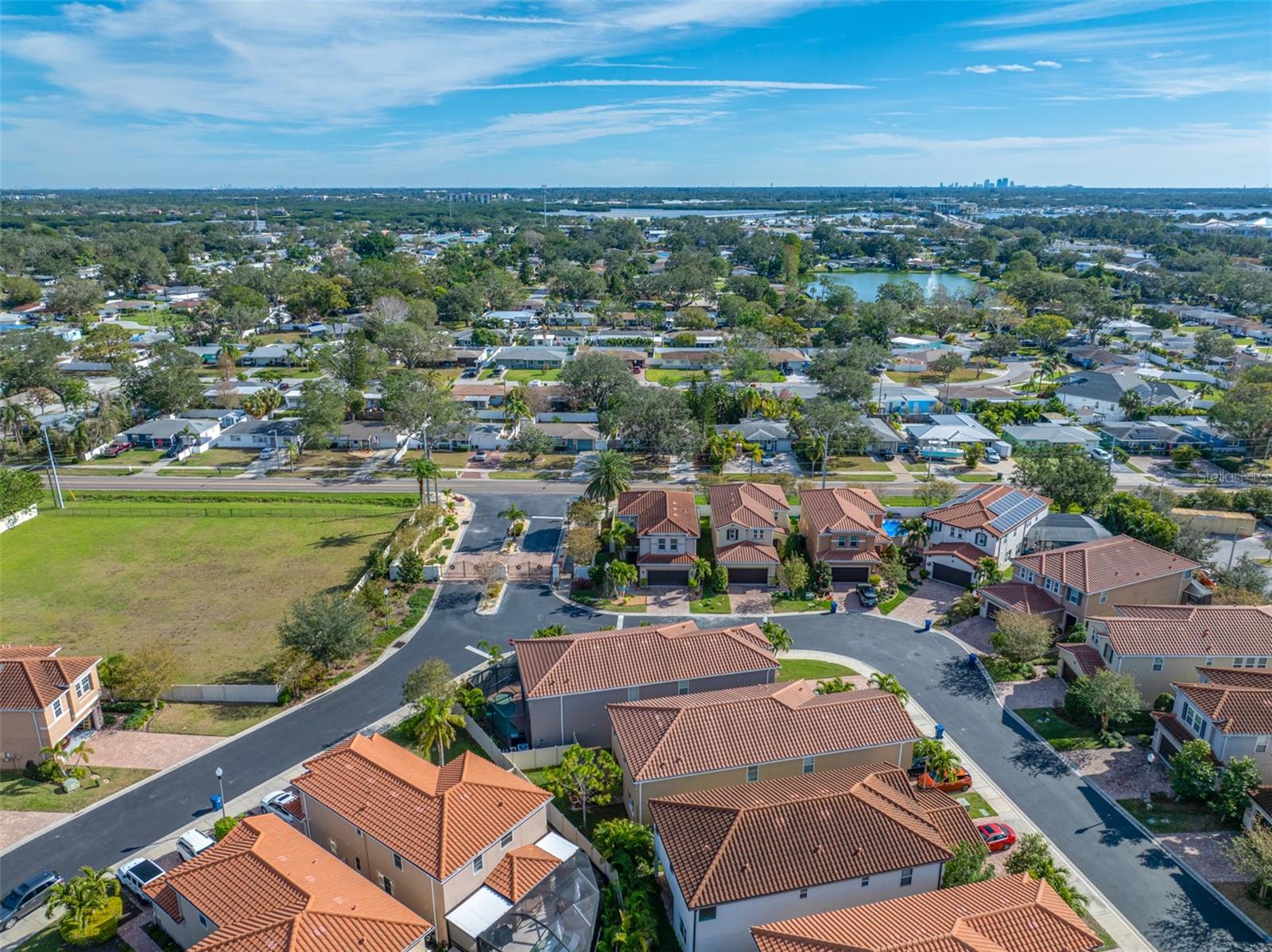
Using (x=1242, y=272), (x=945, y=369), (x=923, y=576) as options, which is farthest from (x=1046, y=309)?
(x=923, y=576)

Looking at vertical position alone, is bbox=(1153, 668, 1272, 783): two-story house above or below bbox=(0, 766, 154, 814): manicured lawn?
above

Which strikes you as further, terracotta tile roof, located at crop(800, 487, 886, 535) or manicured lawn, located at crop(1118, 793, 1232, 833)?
terracotta tile roof, located at crop(800, 487, 886, 535)

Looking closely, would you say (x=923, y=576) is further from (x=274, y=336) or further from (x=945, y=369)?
(x=274, y=336)

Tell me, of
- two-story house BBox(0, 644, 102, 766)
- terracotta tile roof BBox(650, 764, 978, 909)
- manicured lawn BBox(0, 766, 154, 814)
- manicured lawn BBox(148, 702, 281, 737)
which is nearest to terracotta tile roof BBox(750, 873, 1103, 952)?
terracotta tile roof BBox(650, 764, 978, 909)

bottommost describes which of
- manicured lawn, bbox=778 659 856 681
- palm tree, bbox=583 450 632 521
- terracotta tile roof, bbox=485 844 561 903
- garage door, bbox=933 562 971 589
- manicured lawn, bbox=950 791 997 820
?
manicured lawn, bbox=950 791 997 820

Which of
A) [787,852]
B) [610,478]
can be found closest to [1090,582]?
[787,852]

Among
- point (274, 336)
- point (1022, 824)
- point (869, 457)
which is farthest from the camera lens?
point (274, 336)

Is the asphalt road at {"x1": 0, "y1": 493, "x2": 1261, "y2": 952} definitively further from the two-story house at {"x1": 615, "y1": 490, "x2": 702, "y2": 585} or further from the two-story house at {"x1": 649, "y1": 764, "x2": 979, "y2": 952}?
the two-story house at {"x1": 649, "y1": 764, "x2": 979, "y2": 952}
